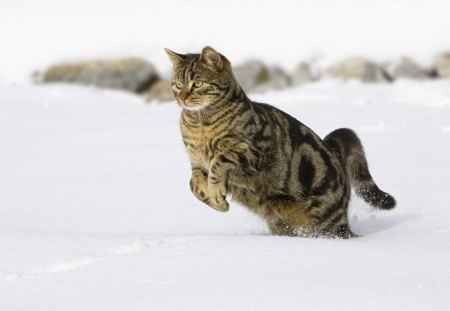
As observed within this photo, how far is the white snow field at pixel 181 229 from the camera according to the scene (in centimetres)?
306

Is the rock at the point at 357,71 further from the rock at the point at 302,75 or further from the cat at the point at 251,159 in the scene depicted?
the cat at the point at 251,159

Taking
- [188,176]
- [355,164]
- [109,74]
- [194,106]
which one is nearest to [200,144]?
[194,106]

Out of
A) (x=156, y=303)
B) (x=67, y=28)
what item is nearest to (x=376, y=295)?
(x=156, y=303)

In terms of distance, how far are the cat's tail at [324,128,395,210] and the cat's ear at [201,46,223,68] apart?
87 centimetres

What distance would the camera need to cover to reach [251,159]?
412 cm

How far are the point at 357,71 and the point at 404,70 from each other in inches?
25.7

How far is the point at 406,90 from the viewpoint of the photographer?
390 inches

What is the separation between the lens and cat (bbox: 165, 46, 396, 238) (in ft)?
13.6

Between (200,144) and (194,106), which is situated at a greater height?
(194,106)

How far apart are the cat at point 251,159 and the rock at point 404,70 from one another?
7192 millimetres

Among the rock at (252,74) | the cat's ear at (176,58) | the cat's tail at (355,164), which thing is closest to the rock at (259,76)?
the rock at (252,74)

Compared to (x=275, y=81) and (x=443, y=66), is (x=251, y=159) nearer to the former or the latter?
(x=275, y=81)

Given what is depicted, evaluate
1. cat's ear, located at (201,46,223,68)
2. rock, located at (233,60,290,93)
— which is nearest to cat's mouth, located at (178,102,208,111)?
cat's ear, located at (201,46,223,68)

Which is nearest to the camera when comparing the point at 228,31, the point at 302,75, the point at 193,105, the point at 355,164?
the point at 193,105
